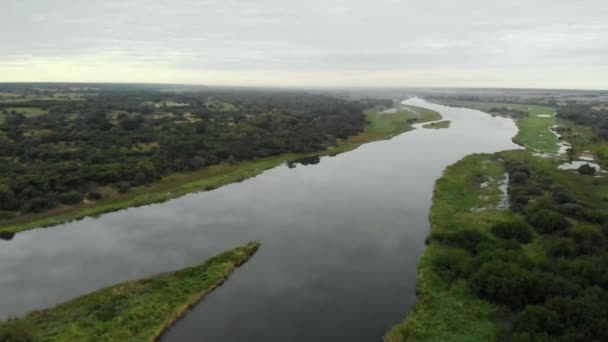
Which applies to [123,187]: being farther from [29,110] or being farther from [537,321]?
[29,110]

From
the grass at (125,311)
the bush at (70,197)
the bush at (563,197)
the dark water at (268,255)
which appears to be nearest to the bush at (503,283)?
the dark water at (268,255)

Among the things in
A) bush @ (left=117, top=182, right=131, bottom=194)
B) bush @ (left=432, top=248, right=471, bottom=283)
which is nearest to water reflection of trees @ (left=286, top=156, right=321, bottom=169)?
bush @ (left=117, top=182, right=131, bottom=194)

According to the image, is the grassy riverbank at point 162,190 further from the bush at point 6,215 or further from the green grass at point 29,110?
the green grass at point 29,110

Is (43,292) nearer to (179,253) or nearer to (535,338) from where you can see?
(179,253)

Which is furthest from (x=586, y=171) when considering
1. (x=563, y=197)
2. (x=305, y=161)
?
(x=305, y=161)

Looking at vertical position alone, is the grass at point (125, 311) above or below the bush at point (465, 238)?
below

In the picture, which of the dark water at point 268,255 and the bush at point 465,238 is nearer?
the dark water at point 268,255

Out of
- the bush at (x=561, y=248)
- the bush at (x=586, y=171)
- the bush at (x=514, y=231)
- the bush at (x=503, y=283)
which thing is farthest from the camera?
the bush at (x=586, y=171)
